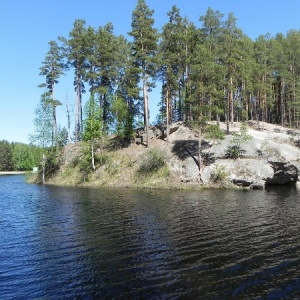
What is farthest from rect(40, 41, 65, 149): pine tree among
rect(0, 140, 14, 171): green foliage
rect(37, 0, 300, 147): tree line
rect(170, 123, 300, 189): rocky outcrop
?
rect(0, 140, 14, 171): green foliage

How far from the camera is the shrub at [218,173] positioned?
48531mm

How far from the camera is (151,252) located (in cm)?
1717

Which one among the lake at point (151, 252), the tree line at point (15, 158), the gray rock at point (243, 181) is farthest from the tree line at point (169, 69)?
the tree line at point (15, 158)

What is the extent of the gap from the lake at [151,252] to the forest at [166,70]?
26658mm

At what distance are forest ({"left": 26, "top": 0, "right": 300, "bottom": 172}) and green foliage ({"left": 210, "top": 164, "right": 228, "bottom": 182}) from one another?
7376mm

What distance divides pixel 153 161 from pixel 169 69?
17250mm

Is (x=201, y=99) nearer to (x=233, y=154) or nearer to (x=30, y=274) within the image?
(x=233, y=154)

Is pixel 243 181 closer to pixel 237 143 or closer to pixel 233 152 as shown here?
pixel 233 152

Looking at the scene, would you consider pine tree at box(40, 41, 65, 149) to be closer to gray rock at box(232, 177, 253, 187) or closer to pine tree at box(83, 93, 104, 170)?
pine tree at box(83, 93, 104, 170)

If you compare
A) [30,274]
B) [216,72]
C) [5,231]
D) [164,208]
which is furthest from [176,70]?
[30,274]

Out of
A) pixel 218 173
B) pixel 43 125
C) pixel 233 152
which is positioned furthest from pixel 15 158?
pixel 218 173

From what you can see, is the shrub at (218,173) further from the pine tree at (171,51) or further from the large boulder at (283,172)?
the pine tree at (171,51)

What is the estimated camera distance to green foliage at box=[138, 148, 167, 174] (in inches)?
2060

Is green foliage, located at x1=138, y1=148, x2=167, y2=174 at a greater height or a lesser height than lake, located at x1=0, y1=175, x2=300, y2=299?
greater
